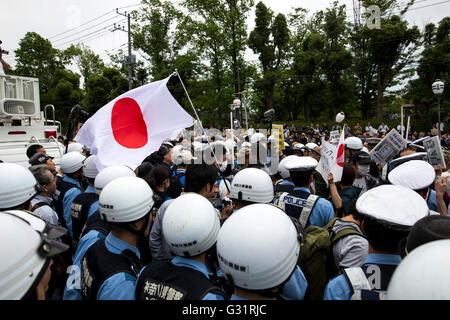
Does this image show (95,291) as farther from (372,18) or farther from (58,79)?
(58,79)

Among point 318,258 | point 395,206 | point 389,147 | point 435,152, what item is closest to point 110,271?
point 318,258

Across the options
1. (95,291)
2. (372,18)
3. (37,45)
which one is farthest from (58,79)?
(95,291)

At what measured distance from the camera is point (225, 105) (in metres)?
33.8

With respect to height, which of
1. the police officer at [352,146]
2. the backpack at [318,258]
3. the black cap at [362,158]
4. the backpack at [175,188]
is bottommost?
the backpack at [318,258]

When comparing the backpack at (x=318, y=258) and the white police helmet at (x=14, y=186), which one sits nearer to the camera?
the backpack at (x=318, y=258)

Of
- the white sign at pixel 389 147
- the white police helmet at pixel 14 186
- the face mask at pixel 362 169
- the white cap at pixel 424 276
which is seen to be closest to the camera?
the white cap at pixel 424 276

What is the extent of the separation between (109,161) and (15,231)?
10.2 feet

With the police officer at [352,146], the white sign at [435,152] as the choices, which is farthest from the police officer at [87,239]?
the police officer at [352,146]

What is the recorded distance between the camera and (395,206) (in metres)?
1.90

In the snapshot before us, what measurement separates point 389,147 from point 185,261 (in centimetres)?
444

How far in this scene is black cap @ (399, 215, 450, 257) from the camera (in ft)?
5.08

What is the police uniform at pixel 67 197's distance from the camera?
4.04 m

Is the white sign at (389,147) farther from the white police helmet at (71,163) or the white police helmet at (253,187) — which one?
the white police helmet at (71,163)

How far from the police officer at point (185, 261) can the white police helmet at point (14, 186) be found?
5.67 ft
